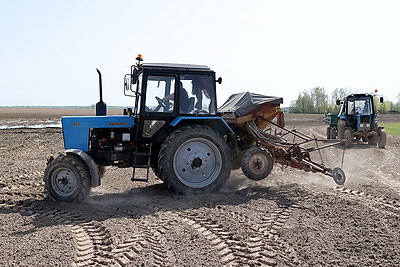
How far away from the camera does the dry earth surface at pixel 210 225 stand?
4469mm

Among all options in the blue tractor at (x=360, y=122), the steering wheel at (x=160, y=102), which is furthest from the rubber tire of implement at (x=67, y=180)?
the blue tractor at (x=360, y=122)

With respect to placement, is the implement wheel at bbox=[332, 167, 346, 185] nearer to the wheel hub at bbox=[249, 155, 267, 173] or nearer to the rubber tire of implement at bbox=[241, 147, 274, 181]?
the rubber tire of implement at bbox=[241, 147, 274, 181]

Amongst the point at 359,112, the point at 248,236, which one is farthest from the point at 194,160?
the point at 359,112

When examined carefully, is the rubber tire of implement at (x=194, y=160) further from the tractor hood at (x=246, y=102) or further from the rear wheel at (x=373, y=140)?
the rear wheel at (x=373, y=140)

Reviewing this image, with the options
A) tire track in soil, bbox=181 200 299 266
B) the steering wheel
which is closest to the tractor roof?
the steering wheel

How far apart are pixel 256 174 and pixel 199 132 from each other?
1.60 m

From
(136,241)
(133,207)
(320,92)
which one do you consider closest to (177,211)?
(133,207)

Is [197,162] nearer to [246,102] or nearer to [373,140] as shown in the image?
[246,102]

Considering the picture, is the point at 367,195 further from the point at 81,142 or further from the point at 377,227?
the point at 81,142

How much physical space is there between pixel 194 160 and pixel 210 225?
2040 millimetres

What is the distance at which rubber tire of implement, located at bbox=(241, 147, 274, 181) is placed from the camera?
8008 millimetres

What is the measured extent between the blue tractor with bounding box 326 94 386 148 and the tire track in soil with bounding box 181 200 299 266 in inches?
463

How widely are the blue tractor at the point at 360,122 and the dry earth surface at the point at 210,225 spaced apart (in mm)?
8549

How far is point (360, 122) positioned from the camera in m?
17.3
